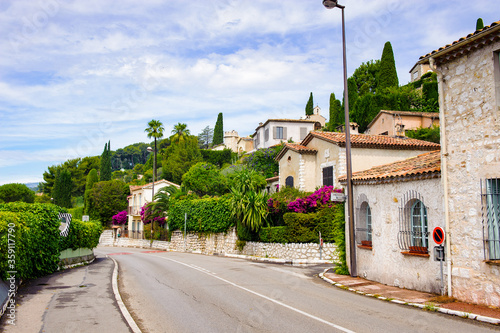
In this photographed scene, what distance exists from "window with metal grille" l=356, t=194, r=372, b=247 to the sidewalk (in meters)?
9.49

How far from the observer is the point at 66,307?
1045cm

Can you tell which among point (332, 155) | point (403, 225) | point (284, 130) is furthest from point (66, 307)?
point (284, 130)

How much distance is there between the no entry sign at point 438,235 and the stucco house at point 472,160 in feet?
1.20

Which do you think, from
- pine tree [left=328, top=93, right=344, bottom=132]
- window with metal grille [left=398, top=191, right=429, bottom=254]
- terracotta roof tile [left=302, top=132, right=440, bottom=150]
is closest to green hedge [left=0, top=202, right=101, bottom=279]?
window with metal grille [left=398, top=191, right=429, bottom=254]

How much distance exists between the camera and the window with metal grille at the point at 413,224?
12805 mm

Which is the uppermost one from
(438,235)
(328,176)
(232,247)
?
(328,176)

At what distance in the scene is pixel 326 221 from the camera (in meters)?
25.4

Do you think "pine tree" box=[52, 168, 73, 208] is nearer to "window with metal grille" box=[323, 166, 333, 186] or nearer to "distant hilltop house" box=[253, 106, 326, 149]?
"distant hilltop house" box=[253, 106, 326, 149]

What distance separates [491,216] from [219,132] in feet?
305

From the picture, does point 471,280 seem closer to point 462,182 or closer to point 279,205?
point 462,182

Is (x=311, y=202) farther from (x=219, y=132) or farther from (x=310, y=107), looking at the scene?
(x=219, y=132)

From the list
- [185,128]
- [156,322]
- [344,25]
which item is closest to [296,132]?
[185,128]

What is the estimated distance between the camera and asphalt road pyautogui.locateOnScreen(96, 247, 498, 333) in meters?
8.48

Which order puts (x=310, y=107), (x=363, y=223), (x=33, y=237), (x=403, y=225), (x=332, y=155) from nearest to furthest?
1. (x=403, y=225)
2. (x=33, y=237)
3. (x=363, y=223)
4. (x=332, y=155)
5. (x=310, y=107)
